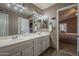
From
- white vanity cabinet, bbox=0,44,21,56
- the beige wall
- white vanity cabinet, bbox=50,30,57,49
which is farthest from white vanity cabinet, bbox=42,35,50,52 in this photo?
white vanity cabinet, bbox=0,44,21,56

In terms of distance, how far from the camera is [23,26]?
2018mm

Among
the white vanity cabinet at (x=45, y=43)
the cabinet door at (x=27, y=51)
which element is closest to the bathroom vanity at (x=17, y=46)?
the cabinet door at (x=27, y=51)

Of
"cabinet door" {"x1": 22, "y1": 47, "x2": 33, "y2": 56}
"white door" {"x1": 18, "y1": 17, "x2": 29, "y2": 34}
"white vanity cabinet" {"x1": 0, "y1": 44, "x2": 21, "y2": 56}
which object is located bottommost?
"cabinet door" {"x1": 22, "y1": 47, "x2": 33, "y2": 56}

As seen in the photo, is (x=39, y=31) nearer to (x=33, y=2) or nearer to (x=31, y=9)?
(x=31, y=9)

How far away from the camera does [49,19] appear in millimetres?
2305

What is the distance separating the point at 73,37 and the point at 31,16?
1.15 meters

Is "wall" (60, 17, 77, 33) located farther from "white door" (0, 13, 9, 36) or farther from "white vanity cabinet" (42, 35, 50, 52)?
"white door" (0, 13, 9, 36)

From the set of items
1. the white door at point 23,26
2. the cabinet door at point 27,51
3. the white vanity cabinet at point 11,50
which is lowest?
the cabinet door at point 27,51

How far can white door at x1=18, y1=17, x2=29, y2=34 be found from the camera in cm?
195

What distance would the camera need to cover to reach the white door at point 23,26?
1945mm

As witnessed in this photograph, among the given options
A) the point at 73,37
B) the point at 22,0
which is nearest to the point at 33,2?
the point at 22,0

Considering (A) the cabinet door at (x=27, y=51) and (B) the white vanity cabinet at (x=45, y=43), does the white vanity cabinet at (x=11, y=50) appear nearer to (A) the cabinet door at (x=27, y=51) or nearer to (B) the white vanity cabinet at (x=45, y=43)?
(A) the cabinet door at (x=27, y=51)

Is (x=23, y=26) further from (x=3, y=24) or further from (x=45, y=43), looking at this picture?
(x=45, y=43)

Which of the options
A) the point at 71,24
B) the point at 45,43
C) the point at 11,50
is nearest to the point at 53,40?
the point at 45,43
